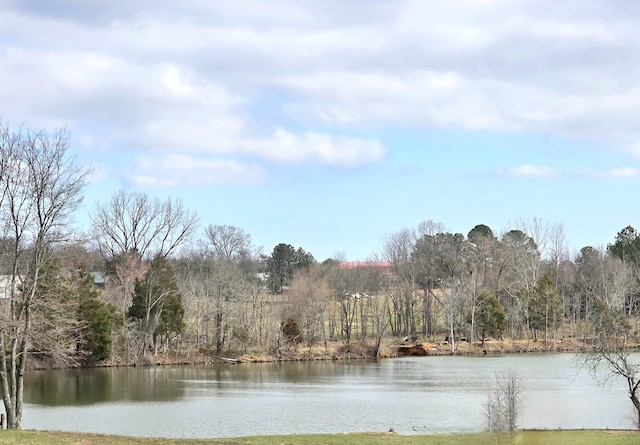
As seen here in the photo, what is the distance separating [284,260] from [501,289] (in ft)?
164

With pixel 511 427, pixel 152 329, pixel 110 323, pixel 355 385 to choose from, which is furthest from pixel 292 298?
pixel 511 427

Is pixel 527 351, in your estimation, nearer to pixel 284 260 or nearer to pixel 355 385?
pixel 355 385

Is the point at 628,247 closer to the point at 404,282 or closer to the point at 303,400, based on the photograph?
the point at 404,282

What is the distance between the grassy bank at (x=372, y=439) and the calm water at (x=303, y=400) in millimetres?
3994

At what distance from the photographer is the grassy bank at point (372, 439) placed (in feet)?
68.5

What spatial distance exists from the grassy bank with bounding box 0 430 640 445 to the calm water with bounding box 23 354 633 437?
13.1 feet

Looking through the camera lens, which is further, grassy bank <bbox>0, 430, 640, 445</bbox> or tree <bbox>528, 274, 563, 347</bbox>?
tree <bbox>528, 274, 563, 347</bbox>

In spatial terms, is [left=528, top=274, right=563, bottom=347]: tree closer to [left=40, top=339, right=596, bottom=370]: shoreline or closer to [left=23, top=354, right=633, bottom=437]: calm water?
[left=40, top=339, right=596, bottom=370]: shoreline

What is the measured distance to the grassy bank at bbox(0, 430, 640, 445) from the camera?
20881 mm

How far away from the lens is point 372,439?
24328 millimetres

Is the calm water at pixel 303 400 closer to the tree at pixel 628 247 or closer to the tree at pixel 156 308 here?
the tree at pixel 156 308

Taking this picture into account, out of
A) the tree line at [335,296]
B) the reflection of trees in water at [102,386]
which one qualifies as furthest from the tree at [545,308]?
the reflection of trees in water at [102,386]

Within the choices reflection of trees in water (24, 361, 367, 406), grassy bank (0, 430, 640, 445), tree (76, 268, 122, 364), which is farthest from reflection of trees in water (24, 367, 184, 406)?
grassy bank (0, 430, 640, 445)

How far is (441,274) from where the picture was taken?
319 ft
